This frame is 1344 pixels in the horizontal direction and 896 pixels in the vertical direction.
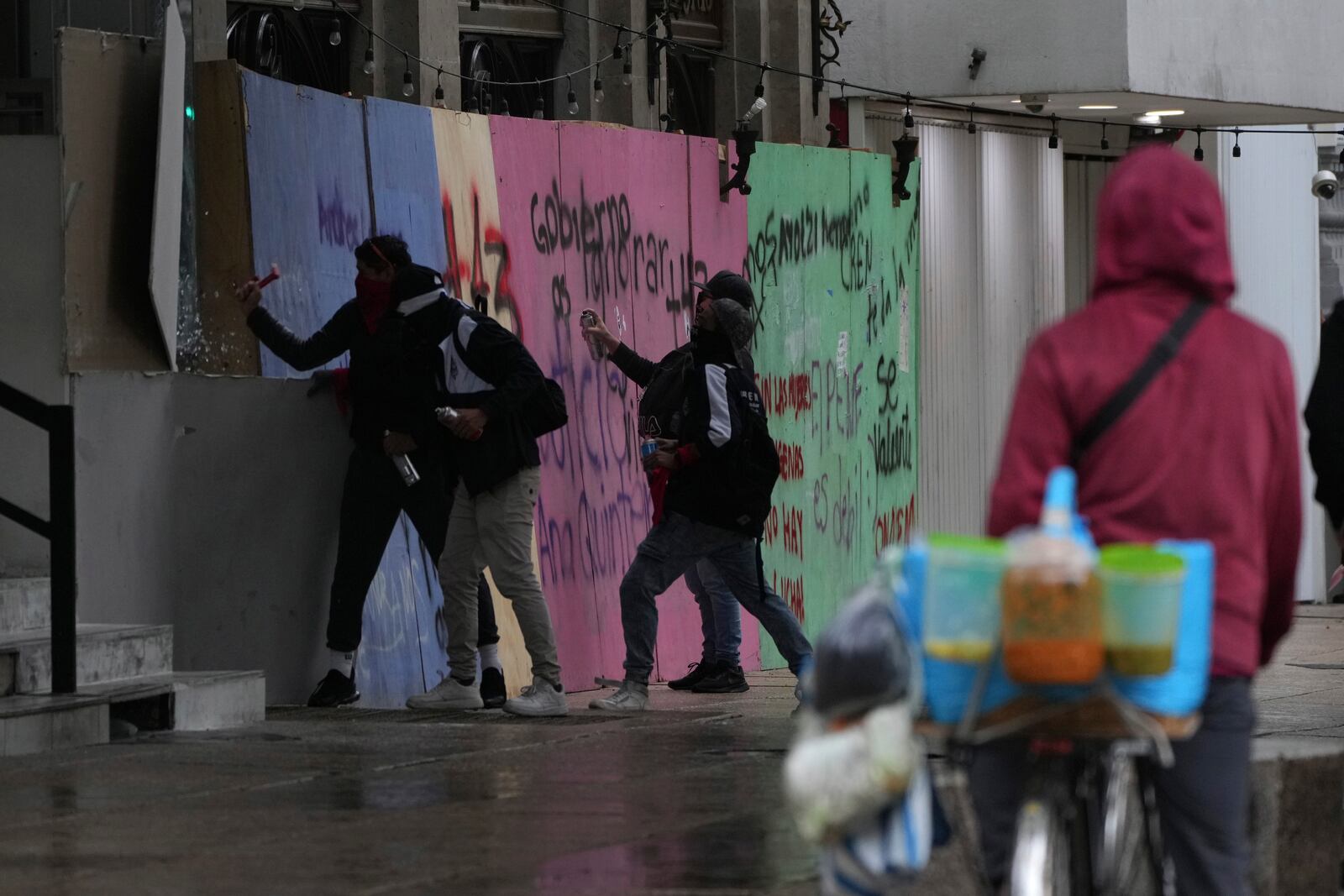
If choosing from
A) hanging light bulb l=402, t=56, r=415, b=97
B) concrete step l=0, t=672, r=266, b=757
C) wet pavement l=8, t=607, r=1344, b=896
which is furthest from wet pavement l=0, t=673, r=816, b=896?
hanging light bulb l=402, t=56, r=415, b=97

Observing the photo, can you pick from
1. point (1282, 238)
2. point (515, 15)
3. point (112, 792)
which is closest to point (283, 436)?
point (112, 792)

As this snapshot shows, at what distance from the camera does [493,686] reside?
1083cm

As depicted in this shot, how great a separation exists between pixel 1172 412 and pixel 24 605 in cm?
651

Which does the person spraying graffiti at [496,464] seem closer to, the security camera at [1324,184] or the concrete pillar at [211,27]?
the concrete pillar at [211,27]

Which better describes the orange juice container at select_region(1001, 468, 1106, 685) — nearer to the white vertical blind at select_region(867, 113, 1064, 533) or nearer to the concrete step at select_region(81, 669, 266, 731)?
the concrete step at select_region(81, 669, 266, 731)

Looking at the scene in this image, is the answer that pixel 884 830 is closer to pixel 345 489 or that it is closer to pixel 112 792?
pixel 112 792

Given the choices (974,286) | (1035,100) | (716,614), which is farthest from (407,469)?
(974,286)

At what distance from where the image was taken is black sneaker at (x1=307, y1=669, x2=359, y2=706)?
10.8 metres

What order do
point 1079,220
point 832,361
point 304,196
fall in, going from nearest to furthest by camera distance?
point 304,196 < point 832,361 < point 1079,220

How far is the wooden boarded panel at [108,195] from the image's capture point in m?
→ 10.3

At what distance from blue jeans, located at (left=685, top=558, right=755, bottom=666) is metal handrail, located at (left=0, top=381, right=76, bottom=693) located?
4.32 metres

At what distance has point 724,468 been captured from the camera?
1096cm

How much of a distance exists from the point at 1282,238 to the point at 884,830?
18477 millimetres

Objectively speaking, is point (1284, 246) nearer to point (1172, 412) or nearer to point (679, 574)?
point (679, 574)
